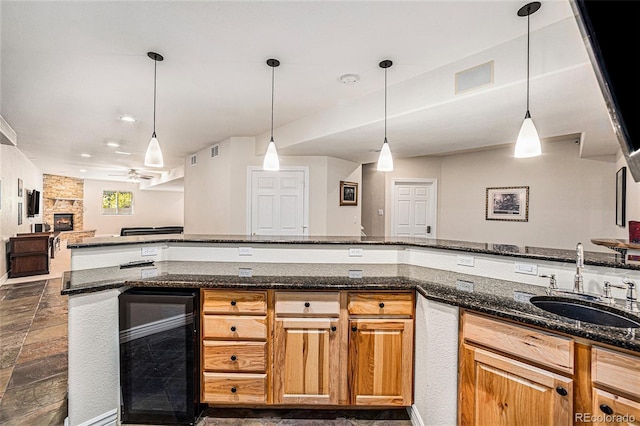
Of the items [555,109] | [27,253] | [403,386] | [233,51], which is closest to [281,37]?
[233,51]

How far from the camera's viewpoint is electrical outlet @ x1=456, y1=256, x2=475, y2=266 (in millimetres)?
2133

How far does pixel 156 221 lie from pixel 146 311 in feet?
42.8

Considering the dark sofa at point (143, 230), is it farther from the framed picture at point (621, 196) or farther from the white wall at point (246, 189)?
the framed picture at point (621, 196)

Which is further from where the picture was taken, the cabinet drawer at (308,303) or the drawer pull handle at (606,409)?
the cabinet drawer at (308,303)

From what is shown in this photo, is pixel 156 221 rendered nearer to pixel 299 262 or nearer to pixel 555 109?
pixel 299 262

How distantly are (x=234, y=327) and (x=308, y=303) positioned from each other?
0.51 m

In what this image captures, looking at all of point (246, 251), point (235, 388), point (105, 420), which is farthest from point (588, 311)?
point (105, 420)

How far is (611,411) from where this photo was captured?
3.88 feet

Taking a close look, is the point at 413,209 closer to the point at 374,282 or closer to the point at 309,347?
the point at 374,282

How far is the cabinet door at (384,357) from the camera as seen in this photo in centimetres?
193

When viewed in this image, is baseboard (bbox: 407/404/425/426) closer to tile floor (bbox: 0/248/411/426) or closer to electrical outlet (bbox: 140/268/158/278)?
tile floor (bbox: 0/248/411/426)

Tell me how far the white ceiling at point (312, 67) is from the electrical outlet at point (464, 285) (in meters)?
1.43

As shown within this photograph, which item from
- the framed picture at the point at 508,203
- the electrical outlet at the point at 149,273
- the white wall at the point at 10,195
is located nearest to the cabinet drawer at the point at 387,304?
the electrical outlet at the point at 149,273

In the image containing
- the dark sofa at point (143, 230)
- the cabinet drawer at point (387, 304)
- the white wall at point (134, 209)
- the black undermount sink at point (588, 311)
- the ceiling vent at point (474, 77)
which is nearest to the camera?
the black undermount sink at point (588, 311)
